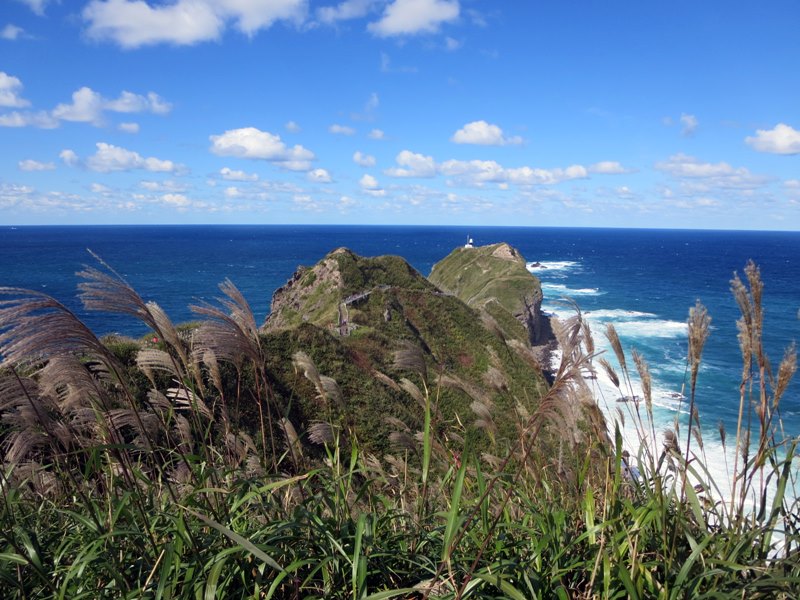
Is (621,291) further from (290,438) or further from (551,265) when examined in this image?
(290,438)

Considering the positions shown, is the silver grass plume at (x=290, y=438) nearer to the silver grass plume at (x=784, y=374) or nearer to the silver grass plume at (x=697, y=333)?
the silver grass plume at (x=697, y=333)

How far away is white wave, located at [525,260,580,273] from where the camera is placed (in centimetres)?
13725

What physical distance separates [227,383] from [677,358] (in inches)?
1777

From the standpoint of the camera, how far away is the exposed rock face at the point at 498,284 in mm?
56578

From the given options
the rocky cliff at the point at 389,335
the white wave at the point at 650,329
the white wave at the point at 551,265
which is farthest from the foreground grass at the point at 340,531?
the white wave at the point at 551,265

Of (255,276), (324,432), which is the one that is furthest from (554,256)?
(324,432)

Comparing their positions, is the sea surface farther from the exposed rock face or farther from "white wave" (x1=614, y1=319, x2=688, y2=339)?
the exposed rock face

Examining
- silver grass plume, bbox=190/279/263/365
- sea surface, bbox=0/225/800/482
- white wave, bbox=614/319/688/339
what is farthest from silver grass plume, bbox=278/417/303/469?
white wave, bbox=614/319/688/339

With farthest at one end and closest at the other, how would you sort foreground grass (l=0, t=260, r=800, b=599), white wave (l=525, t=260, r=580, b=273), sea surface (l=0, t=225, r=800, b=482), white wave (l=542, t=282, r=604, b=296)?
1. white wave (l=525, t=260, r=580, b=273)
2. white wave (l=542, t=282, r=604, b=296)
3. sea surface (l=0, t=225, r=800, b=482)
4. foreground grass (l=0, t=260, r=800, b=599)

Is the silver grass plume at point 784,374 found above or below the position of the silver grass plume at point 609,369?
above

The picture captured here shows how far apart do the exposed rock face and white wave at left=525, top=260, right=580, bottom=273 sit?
51322 millimetres

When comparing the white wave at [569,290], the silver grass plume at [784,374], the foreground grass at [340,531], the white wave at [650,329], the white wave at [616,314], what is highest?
the silver grass plume at [784,374]

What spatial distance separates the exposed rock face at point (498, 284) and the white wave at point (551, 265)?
2021 inches

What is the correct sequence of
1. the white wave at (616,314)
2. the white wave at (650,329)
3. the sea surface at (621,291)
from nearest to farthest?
the sea surface at (621,291)
the white wave at (650,329)
the white wave at (616,314)
